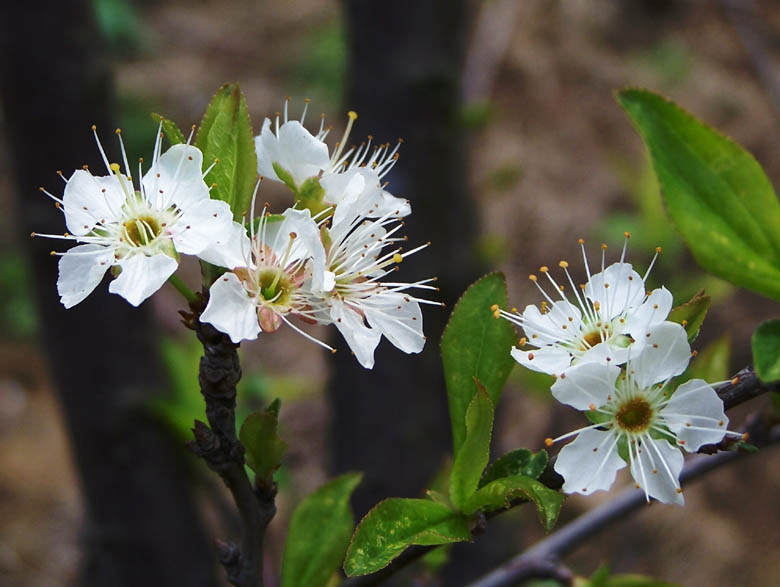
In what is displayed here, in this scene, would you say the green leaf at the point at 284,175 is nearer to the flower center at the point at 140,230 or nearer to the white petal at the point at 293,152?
the white petal at the point at 293,152

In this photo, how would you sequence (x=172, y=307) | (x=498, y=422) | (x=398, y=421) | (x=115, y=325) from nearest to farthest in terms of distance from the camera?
1. (x=115, y=325)
2. (x=398, y=421)
3. (x=498, y=422)
4. (x=172, y=307)

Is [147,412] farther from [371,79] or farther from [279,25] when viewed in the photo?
[279,25]

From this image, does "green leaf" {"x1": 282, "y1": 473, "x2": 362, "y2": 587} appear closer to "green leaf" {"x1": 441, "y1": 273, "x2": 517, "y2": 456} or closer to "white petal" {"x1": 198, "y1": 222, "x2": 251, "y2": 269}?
"green leaf" {"x1": 441, "y1": 273, "x2": 517, "y2": 456}

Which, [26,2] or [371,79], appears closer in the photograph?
[26,2]

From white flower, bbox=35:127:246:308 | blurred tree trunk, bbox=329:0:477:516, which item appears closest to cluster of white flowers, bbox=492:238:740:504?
white flower, bbox=35:127:246:308

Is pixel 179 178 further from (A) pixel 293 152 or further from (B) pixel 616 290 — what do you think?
(B) pixel 616 290

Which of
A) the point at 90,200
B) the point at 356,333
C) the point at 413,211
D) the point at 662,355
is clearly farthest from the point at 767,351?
the point at 413,211

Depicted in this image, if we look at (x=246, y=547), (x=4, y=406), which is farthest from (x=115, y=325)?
(x=4, y=406)

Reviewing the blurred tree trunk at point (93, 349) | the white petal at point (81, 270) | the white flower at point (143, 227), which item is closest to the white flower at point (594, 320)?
the white flower at point (143, 227)
